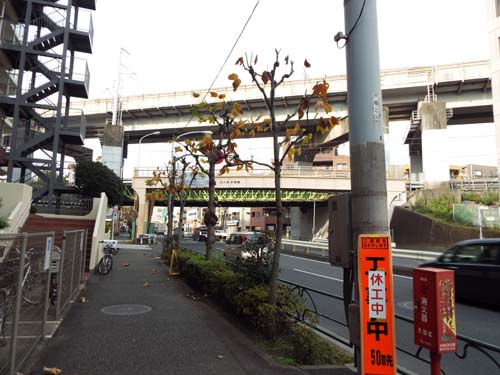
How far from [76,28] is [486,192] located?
1369 inches

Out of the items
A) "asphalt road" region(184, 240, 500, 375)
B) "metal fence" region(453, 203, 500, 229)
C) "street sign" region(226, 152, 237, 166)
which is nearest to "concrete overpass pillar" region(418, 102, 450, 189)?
"metal fence" region(453, 203, 500, 229)

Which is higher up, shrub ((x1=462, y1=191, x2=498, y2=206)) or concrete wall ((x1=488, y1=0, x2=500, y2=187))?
concrete wall ((x1=488, y1=0, x2=500, y2=187))

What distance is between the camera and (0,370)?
401cm

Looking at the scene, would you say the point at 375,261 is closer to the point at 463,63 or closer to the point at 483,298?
the point at 483,298

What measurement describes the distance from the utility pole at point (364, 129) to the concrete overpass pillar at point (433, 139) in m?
37.0

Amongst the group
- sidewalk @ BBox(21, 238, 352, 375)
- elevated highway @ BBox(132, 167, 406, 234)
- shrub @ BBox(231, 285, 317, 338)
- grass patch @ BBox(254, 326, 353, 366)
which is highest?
elevated highway @ BBox(132, 167, 406, 234)

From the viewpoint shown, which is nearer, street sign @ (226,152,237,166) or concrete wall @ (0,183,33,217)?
street sign @ (226,152,237,166)

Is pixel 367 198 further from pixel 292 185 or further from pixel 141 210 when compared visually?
pixel 141 210

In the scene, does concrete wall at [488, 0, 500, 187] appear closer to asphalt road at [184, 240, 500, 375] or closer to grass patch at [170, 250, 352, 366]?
asphalt road at [184, 240, 500, 375]

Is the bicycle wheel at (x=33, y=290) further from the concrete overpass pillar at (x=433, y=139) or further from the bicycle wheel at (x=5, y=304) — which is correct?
the concrete overpass pillar at (x=433, y=139)

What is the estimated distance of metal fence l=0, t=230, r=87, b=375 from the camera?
4.16 meters

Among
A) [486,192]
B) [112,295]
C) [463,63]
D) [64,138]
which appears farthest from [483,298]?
Answer: [463,63]

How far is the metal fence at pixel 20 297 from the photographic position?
4.14 m

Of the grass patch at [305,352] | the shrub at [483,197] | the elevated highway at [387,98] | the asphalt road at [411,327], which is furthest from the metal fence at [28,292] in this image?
the shrub at [483,197]
